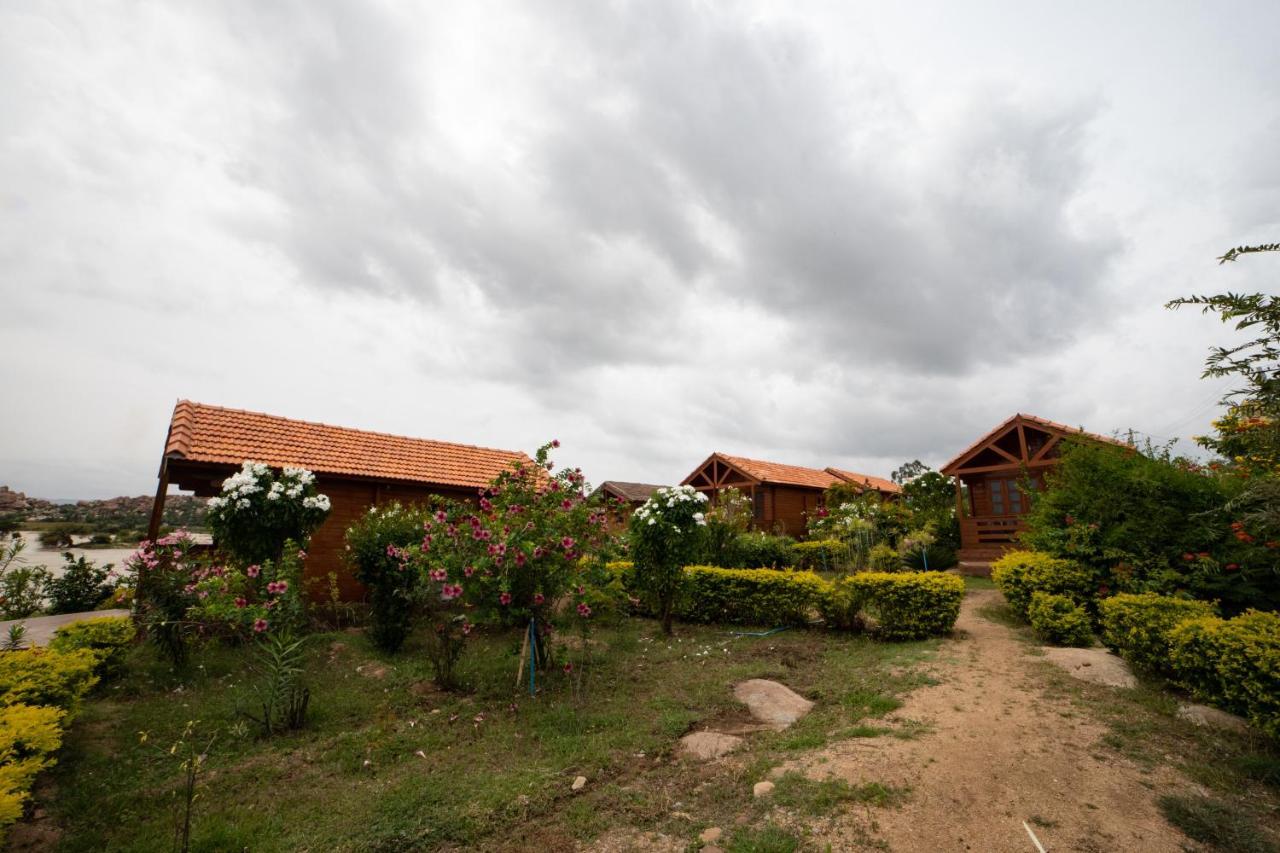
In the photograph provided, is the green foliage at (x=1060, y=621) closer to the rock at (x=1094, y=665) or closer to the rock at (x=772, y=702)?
the rock at (x=1094, y=665)

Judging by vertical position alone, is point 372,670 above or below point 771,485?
below

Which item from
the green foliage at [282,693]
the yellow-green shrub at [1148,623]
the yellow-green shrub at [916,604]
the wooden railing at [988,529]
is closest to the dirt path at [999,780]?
the yellow-green shrub at [1148,623]

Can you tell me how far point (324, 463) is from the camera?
1291 centimetres

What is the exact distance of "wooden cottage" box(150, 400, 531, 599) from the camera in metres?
11.5

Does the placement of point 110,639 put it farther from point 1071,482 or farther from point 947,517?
point 947,517

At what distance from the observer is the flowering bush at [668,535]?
10305mm

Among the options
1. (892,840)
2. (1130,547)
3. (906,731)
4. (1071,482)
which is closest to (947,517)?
(1071,482)

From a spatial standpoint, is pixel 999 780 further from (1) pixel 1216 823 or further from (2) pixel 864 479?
(2) pixel 864 479

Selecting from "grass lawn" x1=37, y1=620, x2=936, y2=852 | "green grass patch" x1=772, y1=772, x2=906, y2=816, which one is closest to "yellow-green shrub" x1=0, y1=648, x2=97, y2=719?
"grass lawn" x1=37, y1=620, x2=936, y2=852

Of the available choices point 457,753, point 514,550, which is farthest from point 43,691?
point 514,550

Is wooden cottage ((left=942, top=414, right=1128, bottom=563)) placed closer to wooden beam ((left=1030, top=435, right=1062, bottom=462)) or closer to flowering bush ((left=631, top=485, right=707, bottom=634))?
wooden beam ((left=1030, top=435, right=1062, bottom=462))

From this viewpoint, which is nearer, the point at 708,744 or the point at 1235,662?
the point at 1235,662

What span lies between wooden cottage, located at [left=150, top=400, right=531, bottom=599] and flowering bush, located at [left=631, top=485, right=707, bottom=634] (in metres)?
3.38

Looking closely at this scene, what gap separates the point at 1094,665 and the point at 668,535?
Answer: 632 centimetres
